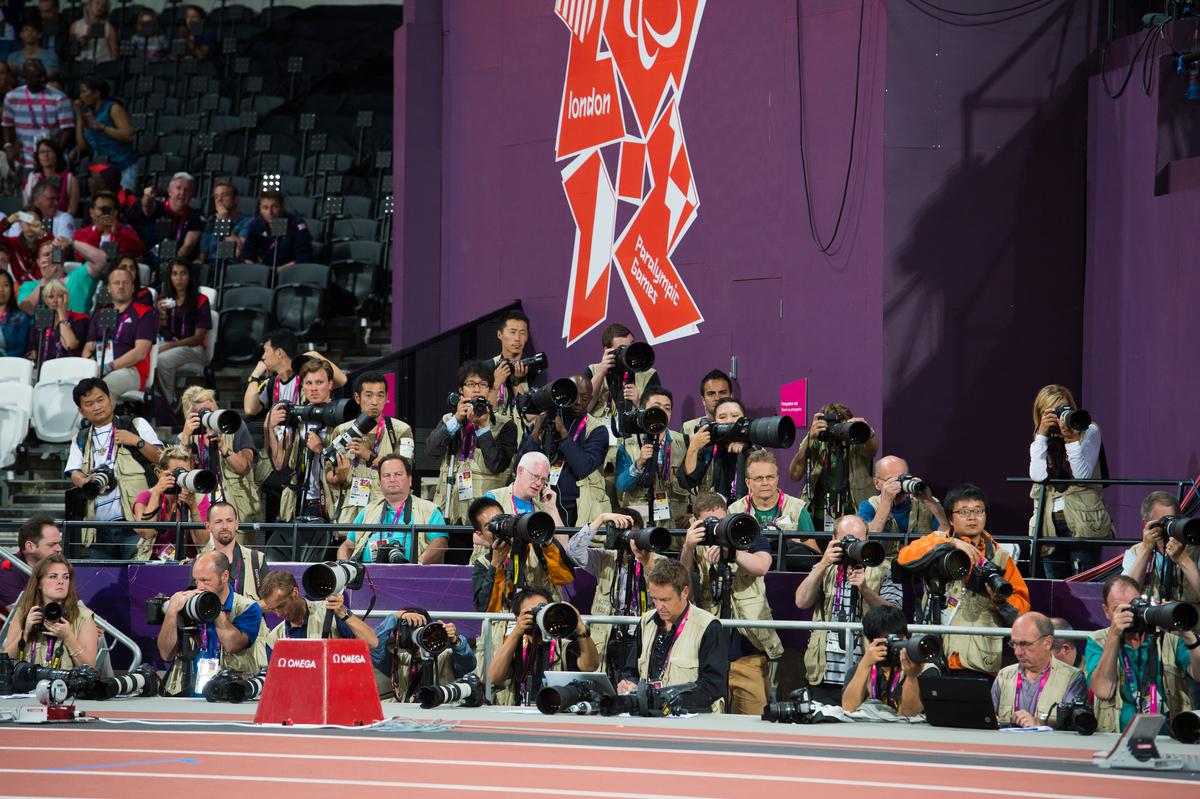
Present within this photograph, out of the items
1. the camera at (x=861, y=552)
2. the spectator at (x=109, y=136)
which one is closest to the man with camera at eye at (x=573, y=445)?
the camera at (x=861, y=552)

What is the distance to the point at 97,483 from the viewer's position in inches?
455

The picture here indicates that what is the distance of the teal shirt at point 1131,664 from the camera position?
29.5 feet

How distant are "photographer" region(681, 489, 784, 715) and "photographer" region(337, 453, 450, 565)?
72.4 inches

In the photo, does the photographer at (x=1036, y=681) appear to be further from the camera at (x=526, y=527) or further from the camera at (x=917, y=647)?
the camera at (x=526, y=527)

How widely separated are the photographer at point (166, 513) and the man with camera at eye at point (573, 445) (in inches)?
86.3

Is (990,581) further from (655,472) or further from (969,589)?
(655,472)

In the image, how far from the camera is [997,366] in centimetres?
1288

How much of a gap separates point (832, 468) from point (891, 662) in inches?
86.6

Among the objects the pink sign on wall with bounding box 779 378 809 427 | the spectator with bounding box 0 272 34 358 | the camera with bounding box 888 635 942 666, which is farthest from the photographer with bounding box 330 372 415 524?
the spectator with bounding box 0 272 34 358

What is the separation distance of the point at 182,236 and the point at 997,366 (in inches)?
341

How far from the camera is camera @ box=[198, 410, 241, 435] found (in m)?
11.5

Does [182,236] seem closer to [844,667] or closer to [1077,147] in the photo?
[1077,147]

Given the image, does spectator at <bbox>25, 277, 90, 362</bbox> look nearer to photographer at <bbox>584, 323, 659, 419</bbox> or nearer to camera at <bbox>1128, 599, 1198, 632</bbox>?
photographer at <bbox>584, 323, 659, 419</bbox>

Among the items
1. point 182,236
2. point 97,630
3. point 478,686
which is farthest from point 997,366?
point 182,236
